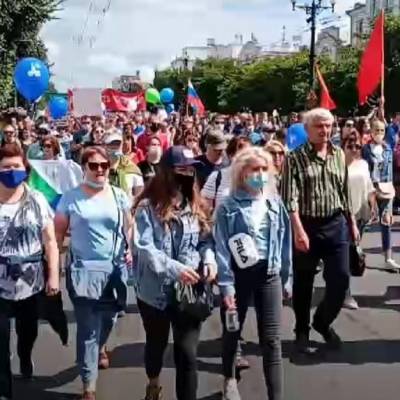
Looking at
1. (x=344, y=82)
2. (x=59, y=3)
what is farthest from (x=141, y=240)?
(x=344, y=82)

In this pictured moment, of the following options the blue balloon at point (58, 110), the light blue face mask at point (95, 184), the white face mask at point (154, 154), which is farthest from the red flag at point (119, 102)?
the light blue face mask at point (95, 184)

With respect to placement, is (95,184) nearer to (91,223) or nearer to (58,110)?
(91,223)

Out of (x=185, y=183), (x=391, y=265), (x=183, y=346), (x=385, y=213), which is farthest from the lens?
(x=391, y=265)

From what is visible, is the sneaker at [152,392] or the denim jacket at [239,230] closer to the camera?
the denim jacket at [239,230]

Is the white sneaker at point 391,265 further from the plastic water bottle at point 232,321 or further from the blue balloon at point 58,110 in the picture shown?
the blue balloon at point 58,110

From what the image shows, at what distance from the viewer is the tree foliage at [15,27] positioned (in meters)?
26.3

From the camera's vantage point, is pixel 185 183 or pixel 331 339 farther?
pixel 331 339

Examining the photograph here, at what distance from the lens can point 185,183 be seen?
4.94 metres

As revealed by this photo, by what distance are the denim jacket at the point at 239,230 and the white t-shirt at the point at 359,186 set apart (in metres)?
2.85

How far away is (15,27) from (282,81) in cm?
4561

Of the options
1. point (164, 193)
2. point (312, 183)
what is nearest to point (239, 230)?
point (164, 193)

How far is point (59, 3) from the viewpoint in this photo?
93.1 ft

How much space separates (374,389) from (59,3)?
2441 centimetres

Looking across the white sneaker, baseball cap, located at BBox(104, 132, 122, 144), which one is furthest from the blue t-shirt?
the white sneaker
